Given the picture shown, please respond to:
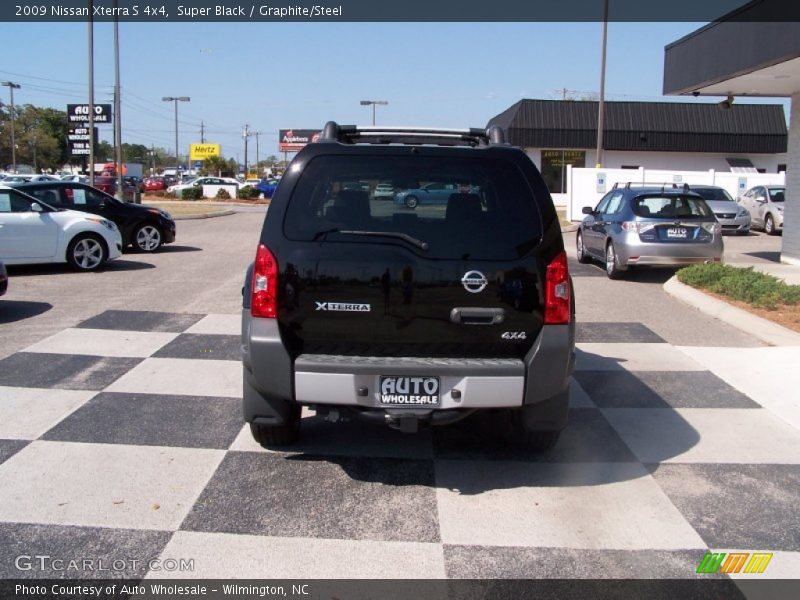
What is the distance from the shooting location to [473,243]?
4.47 meters

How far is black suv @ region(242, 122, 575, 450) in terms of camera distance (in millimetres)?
4406

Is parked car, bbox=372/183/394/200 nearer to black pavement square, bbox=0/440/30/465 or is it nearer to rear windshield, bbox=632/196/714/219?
black pavement square, bbox=0/440/30/465

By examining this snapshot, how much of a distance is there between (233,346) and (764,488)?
5094 mm

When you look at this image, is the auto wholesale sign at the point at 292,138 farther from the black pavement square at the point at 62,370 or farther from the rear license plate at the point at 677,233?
the black pavement square at the point at 62,370

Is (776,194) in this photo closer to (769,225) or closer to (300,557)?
(769,225)

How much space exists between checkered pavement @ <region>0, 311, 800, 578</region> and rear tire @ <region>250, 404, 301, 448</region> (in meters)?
0.10

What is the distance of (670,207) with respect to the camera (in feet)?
43.1

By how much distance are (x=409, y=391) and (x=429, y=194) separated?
1.19m

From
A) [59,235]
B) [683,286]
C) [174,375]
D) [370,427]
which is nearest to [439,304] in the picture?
[370,427]

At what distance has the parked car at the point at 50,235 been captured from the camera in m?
12.2

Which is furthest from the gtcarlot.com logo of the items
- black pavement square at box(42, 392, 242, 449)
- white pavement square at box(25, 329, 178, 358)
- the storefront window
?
the storefront window

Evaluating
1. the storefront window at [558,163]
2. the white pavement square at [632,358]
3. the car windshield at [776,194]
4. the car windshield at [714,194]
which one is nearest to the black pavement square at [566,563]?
the white pavement square at [632,358]

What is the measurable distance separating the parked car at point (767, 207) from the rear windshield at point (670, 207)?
11.6m

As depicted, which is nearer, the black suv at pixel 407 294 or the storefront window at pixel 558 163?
the black suv at pixel 407 294
